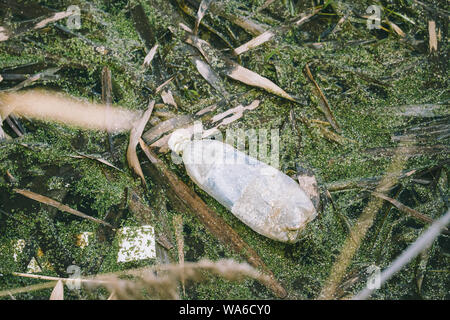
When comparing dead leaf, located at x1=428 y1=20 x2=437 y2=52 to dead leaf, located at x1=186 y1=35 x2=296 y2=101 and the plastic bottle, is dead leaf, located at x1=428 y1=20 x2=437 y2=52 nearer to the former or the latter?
dead leaf, located at x1=186 y1=35 x2=296 y2=101

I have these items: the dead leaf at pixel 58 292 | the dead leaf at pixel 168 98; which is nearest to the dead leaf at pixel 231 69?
the dead leaf at pixel 168 98

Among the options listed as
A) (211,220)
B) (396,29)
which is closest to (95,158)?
(211,220)

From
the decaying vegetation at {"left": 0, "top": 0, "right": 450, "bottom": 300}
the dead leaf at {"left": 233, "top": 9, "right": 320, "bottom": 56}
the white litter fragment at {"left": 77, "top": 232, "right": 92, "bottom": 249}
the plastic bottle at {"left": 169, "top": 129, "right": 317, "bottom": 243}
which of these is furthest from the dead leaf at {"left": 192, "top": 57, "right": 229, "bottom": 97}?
the white litter fragment at {"left": 77, "top": 232, "right": 92, "bottom": 249}

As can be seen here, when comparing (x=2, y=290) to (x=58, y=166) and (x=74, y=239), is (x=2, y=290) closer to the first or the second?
(x=74, y=239)

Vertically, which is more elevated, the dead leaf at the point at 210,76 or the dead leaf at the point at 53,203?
the dead leaf at the point at 210,76

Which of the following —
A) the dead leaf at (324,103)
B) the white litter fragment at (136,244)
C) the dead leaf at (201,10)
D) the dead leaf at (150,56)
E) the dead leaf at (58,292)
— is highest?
the dead leaf at (201,10)

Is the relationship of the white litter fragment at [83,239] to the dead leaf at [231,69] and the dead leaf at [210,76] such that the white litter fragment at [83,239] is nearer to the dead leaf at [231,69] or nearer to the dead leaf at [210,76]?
the dead leaf at [210,76]
